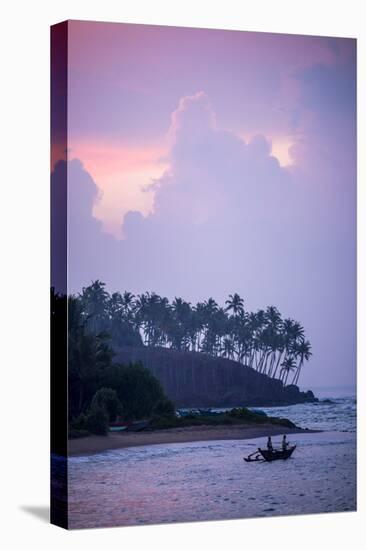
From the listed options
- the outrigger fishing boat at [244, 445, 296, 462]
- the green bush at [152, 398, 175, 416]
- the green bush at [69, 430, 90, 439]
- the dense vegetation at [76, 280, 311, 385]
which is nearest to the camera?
the green bush at [69, 430, 90, 439]

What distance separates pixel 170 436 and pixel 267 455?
125 centimetres

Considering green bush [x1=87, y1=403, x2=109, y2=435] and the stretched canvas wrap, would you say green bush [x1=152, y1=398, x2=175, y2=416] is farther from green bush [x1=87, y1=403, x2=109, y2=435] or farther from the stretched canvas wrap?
green bush [x1=87, y1=403, x2=109, y2=435]

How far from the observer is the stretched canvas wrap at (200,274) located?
59.7ft

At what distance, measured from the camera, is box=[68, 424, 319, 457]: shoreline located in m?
18.1

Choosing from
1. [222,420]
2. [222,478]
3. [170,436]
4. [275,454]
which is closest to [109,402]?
[170,436]

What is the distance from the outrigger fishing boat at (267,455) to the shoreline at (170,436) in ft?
0.65

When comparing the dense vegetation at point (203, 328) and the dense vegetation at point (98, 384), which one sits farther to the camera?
the dense vegetation at point (203, 328)

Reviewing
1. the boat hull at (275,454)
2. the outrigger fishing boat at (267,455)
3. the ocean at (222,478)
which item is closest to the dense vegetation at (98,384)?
the ocean at (222,478)

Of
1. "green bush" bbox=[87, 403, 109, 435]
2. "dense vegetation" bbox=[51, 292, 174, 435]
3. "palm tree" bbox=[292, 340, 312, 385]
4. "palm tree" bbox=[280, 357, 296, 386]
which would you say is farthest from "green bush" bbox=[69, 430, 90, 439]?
"palm tree" bbox=[292, 340, 312, 385]

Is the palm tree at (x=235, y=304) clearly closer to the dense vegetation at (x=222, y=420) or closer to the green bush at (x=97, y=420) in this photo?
the dense vegetation at (x=222, y=420)

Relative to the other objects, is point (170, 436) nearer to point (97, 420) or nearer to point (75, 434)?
point (97, 420)

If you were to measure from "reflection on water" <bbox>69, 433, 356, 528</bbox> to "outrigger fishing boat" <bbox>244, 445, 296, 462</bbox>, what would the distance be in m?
0.07

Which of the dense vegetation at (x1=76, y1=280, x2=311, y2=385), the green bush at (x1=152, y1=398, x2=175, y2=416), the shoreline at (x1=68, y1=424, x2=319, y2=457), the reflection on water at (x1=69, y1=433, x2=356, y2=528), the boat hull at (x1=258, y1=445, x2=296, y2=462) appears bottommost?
the reflection on water at (x1=69, y1=433, x2=356, y2=528)

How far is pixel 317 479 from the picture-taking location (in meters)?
19.3
